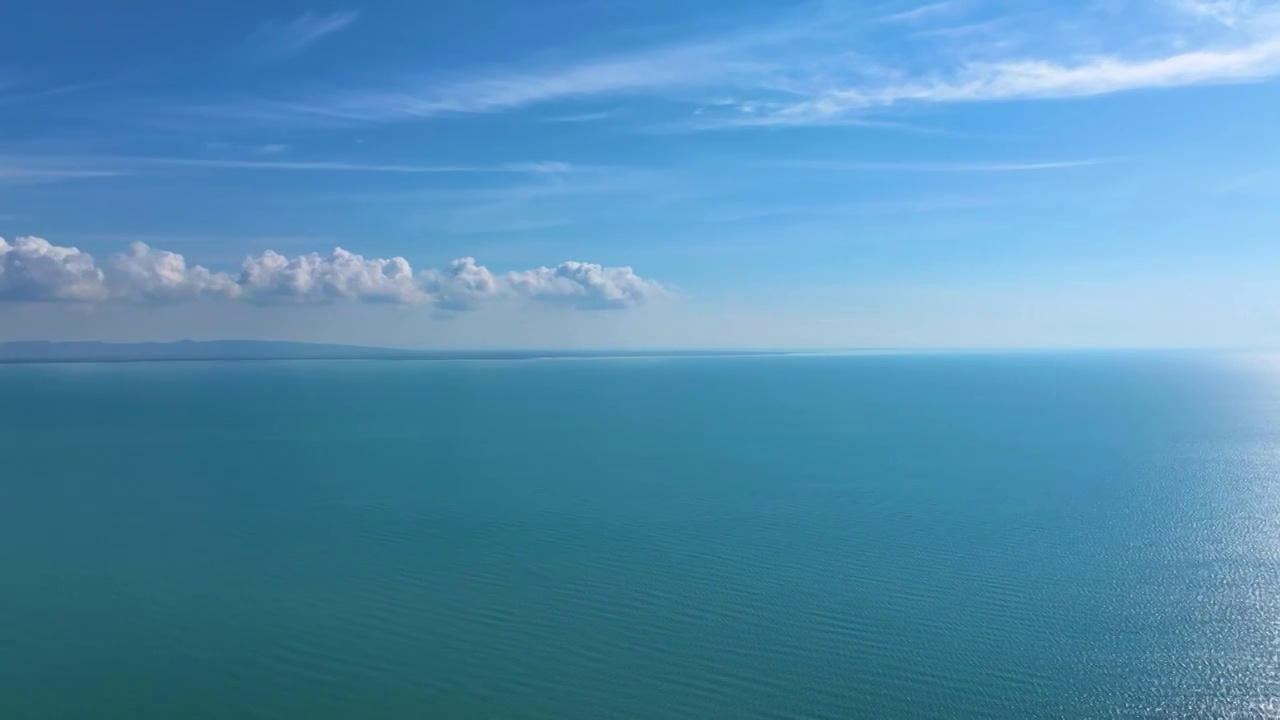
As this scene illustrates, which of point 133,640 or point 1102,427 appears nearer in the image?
point 133,640

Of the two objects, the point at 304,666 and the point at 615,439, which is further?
the point at 615,439

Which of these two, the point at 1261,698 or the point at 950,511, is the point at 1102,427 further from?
the point at 1261,698

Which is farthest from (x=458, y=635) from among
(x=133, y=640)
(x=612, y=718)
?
(x=133, y=640)

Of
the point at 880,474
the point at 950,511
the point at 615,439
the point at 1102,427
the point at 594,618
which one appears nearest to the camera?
the point at 594,618

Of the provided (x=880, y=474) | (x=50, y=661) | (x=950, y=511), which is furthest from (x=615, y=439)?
(x=50, y=661)

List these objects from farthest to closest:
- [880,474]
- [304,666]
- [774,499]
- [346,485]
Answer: [880,474] < [346,485] < [774,499] < [304,666]

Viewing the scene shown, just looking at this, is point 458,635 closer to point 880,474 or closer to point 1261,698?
point 1261,698
